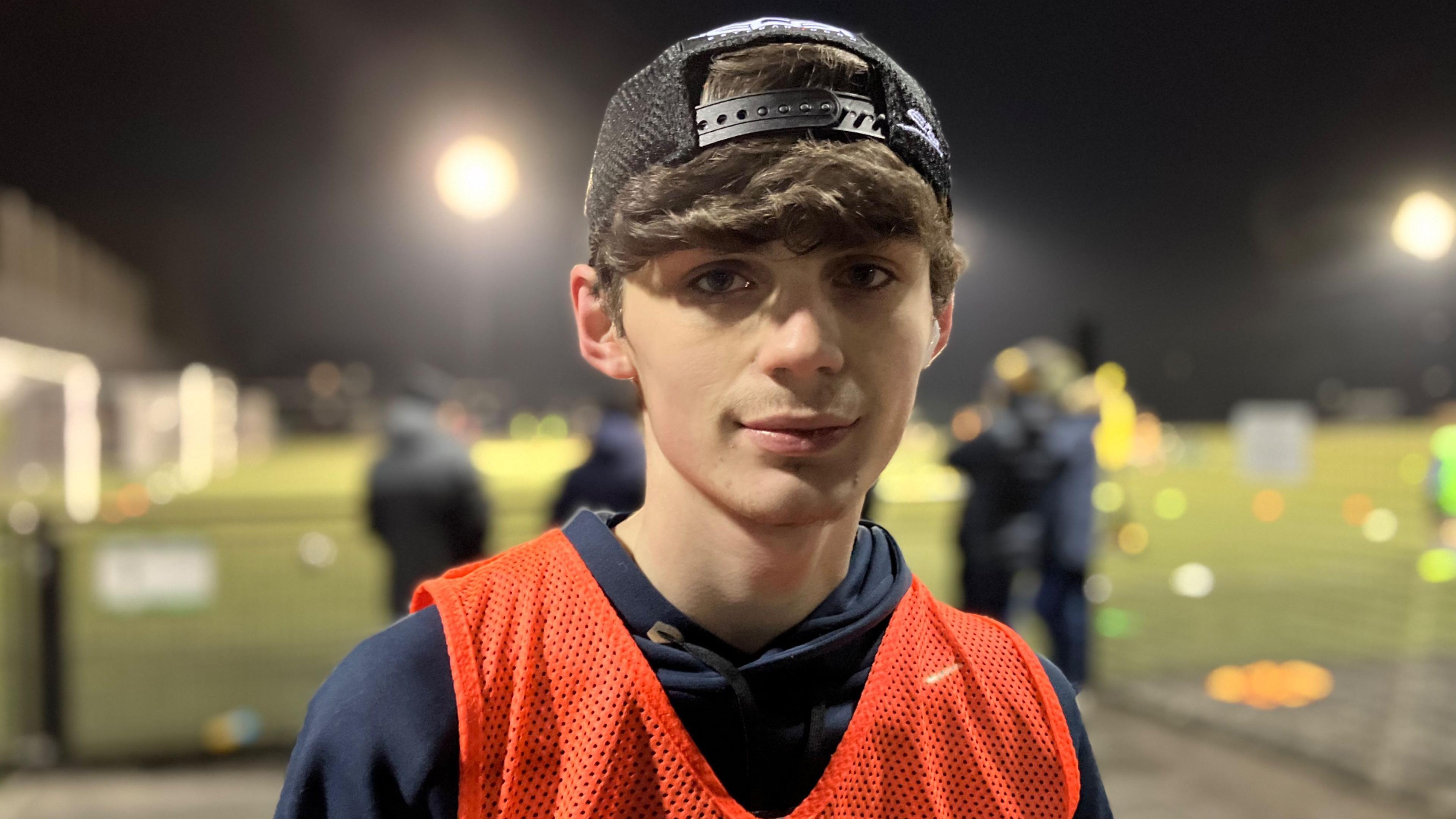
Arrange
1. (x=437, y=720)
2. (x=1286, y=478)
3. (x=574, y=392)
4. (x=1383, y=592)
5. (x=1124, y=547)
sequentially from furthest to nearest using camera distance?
1. (x=574, y=392)
2. (x=1124, y=547)
3. (x=1383, y=592)
4. (x=1286, y=478)
5. (x=437, y=720)

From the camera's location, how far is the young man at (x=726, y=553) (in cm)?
98

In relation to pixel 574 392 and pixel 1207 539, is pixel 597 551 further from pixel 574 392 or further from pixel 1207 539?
pixel 574 392

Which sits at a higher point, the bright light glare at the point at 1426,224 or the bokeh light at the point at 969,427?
the bright light glare at the point at 1426,224

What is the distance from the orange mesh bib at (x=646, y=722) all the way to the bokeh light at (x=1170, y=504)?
15.8 metres

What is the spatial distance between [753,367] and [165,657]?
662cm

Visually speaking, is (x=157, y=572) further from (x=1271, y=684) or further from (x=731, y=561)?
(x=1271, y=684)

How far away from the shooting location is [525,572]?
1100 mm

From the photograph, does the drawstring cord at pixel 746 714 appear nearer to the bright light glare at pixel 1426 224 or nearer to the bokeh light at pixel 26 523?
the bright light glare at pixel 1426 224

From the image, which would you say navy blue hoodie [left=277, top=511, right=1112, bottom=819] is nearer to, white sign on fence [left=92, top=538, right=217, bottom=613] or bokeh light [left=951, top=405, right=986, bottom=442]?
bokeh light [left=951, top=405, right=986, bottom=442]

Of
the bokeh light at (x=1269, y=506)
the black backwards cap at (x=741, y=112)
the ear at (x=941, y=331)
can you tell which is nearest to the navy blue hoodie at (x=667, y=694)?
the ear at (x=941, y=331)

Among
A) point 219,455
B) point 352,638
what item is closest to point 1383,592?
point 352,638

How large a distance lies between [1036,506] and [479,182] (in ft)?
10.7

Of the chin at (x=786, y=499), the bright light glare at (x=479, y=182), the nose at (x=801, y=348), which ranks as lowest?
the chin at (x=786, y=499)

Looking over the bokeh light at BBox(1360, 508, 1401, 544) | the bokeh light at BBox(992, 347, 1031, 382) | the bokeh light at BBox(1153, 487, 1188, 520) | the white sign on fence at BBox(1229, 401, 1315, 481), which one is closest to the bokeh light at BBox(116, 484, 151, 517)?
the bokeh light at BBox(992, 347, 1031, 382)
